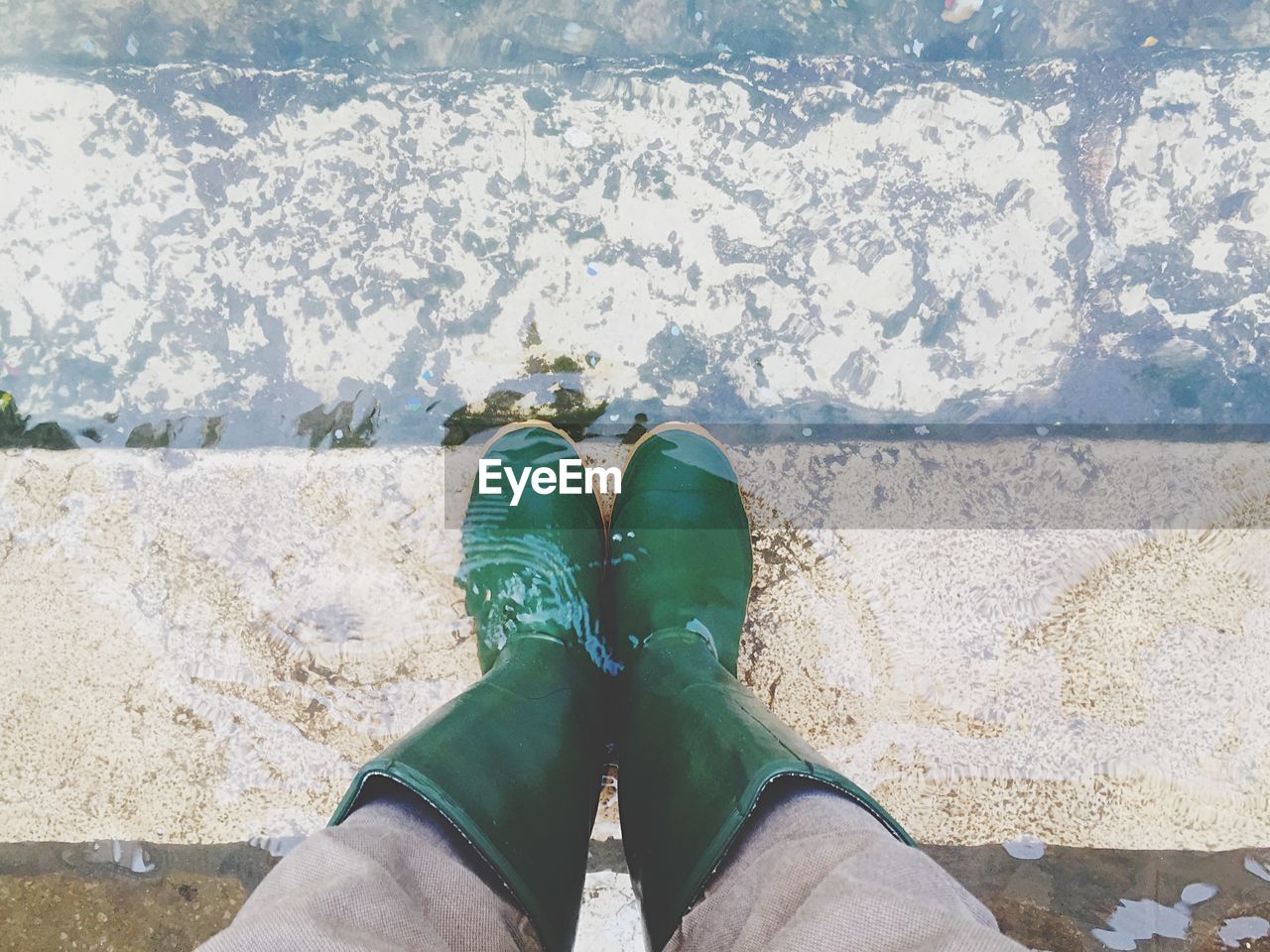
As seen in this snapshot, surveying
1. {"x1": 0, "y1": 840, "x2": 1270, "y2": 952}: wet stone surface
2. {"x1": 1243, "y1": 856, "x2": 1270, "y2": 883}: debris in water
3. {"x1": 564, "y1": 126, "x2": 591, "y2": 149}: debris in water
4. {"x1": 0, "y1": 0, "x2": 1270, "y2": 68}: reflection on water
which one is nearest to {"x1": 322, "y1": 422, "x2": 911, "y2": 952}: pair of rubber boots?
{"x1": 0, "y1": 840, "x2": 1270, "y2": 952}: wet stone surface

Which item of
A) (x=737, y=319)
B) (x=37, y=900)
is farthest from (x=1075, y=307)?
(x=37, y=900)

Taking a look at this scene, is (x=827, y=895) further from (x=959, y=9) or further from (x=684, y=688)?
(x=959, y=9)

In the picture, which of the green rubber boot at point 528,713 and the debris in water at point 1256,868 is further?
the debris in water at point 1256,868

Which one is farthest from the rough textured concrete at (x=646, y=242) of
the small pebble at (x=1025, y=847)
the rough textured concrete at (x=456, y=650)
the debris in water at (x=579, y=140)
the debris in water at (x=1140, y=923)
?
the debris in water at (x=1140, y=923)

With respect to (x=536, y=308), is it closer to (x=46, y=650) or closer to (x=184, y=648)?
(x=184, y=648)

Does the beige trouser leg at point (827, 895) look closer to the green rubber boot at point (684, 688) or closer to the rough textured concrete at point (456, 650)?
the green rubber boot at point (684, 688)

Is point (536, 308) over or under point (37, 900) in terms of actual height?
over
